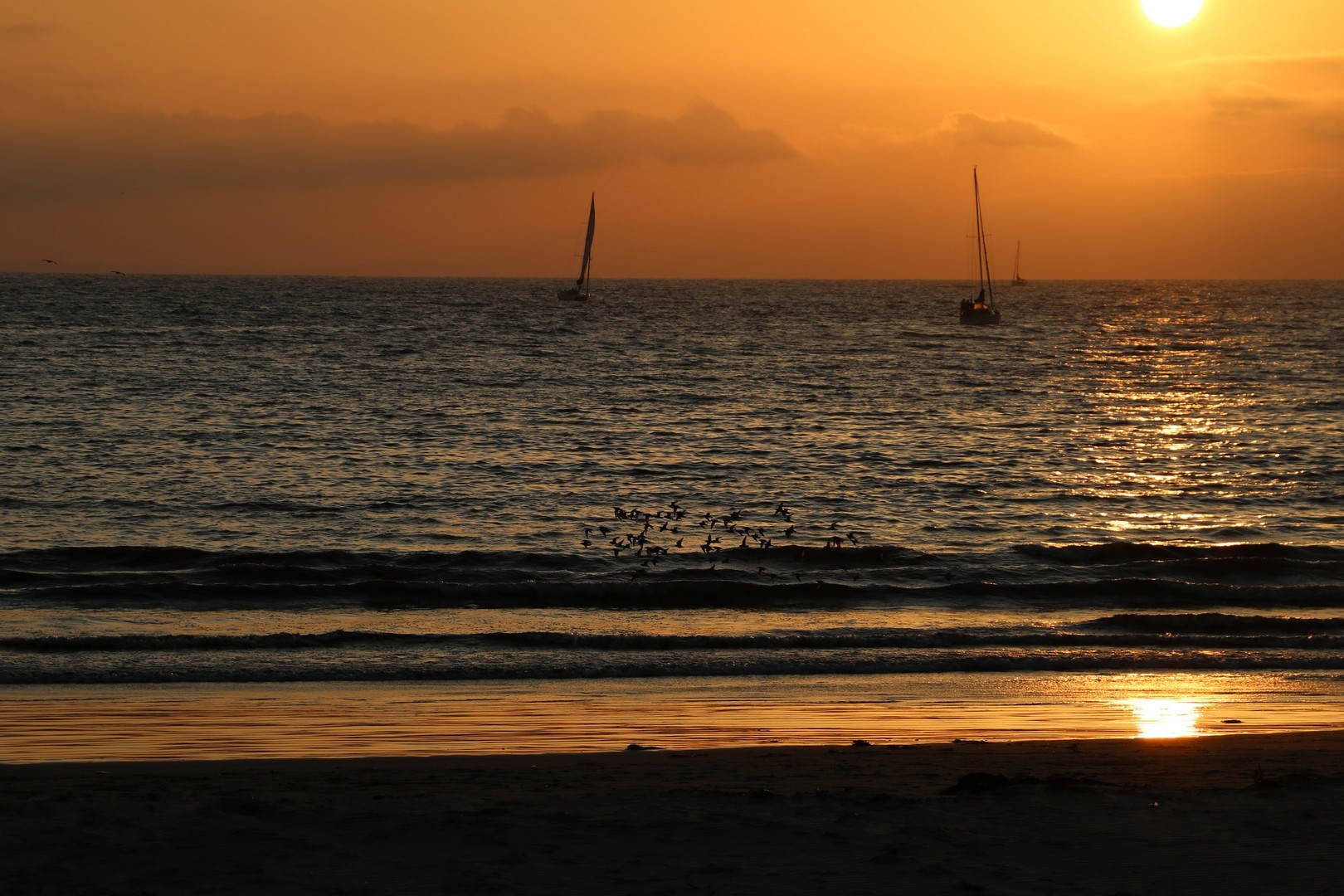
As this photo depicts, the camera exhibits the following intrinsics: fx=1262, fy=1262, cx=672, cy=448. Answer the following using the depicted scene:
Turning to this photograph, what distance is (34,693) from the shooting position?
542 inches

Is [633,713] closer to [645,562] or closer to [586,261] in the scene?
[645,562]

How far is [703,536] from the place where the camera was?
25359 mm

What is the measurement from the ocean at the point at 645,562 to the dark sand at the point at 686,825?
146 cm

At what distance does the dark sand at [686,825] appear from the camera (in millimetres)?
7371

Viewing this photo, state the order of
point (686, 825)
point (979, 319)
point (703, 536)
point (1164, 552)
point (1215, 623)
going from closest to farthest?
point (686, 825) < point (1215, 623) < point (1164, 552) < point (703, 536) < point (979, 319)

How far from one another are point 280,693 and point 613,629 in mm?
5413

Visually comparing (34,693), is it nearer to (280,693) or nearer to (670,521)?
(280,693)

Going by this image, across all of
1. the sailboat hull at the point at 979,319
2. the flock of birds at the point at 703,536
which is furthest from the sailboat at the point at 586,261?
the flock of birds at the point at 703,536

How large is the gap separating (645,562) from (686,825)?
46.5ft

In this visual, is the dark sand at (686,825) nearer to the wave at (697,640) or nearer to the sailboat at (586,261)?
the wave at (697,640)

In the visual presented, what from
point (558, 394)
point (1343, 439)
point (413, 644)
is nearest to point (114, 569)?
point (413, 644)

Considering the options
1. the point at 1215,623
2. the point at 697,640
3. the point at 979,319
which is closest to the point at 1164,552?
the point at 1215,623

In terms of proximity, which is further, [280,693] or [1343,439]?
[1343,439]

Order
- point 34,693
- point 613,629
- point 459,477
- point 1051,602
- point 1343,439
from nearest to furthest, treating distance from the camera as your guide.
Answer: point 34,693 < point 613,629 < point 1051,602 < point 459,477 < point 1343,439
